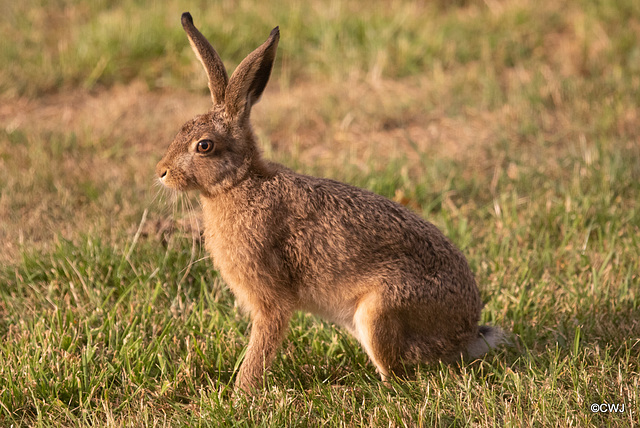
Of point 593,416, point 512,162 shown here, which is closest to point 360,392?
point 593,416

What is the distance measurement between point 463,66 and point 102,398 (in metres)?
5.25

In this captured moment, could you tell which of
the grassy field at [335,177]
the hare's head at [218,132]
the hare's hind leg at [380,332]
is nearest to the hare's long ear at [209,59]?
the hare's head at [218,132]

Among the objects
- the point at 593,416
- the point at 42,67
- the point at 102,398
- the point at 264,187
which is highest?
the point at 42,67

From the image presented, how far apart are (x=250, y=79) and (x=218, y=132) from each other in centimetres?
30

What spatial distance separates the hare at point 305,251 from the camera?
347cm

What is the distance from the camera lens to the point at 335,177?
560cm

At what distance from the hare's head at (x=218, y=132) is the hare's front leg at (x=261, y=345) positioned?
670 millimetres

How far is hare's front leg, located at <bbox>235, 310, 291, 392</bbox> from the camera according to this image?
11.4ft

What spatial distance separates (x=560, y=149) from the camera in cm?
599

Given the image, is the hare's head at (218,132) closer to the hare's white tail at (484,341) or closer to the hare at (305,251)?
the hare at (305,251)

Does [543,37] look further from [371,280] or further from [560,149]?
[371,280]

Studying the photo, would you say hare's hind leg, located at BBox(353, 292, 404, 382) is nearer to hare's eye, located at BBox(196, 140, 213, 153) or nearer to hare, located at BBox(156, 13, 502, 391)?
hare, located at BBox(156, 13, 502, 391)

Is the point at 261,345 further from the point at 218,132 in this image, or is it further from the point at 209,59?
the point at 209,59

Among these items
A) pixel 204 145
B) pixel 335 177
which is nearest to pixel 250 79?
pixel 204 145
